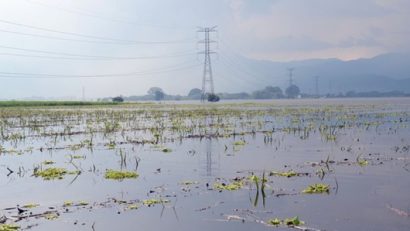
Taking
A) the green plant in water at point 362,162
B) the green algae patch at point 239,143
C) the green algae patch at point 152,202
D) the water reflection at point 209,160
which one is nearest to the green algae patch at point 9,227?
the green algae patch at point 152,202

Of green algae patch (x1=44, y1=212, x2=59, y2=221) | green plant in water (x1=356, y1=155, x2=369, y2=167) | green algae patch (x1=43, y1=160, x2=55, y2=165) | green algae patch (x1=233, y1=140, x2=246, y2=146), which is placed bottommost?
green algae patch (x1=44, y1=212, x2=59, y2=221)

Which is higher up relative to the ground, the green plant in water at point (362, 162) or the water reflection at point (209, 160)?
the green plant in water at point (362, 162)

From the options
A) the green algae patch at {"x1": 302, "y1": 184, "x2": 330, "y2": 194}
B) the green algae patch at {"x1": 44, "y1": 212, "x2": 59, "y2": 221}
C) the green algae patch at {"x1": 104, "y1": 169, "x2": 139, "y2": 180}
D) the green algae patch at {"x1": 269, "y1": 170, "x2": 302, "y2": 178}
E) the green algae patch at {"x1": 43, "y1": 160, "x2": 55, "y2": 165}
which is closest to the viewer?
the green algae patch at {"x1": 44, "y1": 212, "x2": 59, "y2": 221}

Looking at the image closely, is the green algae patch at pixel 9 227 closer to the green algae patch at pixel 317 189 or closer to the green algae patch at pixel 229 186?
the green algae patch at pixel 229 186

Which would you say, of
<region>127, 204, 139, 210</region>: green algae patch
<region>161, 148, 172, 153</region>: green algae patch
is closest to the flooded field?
<region>127, 204, 139, 210</region>: green algae patch

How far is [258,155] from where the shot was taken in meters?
16.8

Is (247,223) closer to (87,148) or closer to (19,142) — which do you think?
(87,148)

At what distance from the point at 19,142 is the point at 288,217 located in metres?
17.1

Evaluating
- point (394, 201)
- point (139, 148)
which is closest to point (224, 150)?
point (139, 148)

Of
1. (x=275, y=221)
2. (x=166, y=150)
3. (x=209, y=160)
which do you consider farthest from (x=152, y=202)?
(x=166, y=150)

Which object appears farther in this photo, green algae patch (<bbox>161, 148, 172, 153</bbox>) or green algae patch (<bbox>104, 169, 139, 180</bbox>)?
green algae patch (<bbox>161, 148, 172, 153</bbox>)

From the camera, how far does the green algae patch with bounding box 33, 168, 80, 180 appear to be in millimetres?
13336

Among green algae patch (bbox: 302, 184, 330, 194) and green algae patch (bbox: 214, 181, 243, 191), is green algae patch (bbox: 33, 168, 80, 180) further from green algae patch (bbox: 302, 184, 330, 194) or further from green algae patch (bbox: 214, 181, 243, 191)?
green algae patch (bbox: 302, 184, 330, 194)

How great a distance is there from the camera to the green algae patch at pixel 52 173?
13.3 m
